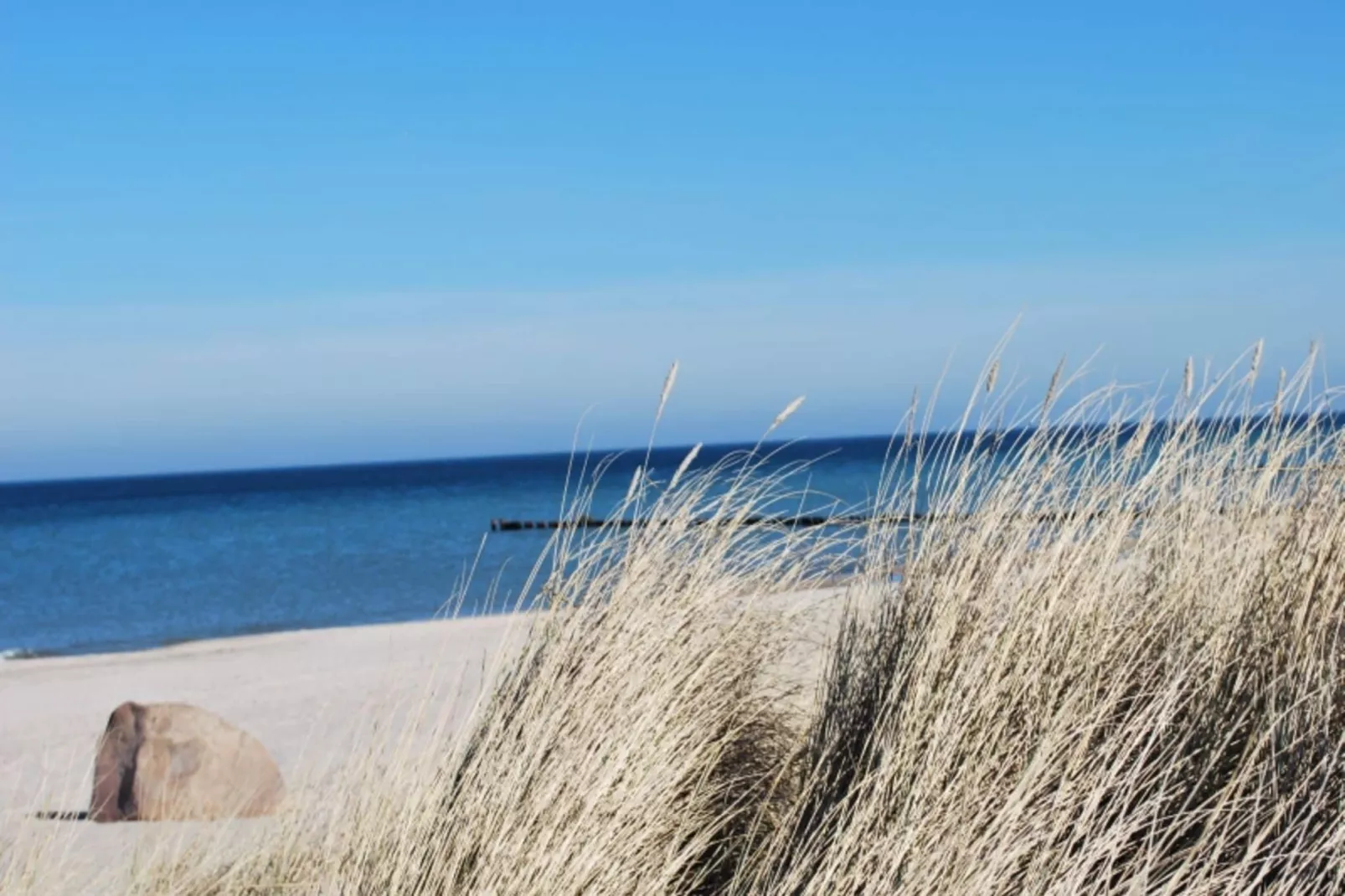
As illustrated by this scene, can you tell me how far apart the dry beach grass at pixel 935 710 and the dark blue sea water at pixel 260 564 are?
482 mm

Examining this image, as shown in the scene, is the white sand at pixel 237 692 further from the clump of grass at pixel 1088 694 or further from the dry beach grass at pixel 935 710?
the clump of grass at pixel 1088 694

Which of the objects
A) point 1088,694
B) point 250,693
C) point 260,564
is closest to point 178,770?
point 1088,694

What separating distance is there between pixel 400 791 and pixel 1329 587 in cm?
264

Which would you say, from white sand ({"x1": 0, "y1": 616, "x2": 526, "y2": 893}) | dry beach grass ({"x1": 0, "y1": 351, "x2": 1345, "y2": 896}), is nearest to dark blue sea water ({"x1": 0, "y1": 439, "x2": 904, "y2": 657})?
dry beach grass ({"x1": 0, "y1": 351, "x2": 1345, "y2": 896})

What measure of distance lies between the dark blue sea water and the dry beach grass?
1.58 ft

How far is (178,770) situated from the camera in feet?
22.4

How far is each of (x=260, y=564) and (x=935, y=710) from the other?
34.2 metres

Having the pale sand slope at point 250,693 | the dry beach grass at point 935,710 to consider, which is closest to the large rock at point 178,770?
the pale sand slope at point 250,693

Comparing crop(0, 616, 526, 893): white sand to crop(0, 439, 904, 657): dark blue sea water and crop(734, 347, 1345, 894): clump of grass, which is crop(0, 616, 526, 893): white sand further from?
crop(734, 347, 1345, 894): clump of grass

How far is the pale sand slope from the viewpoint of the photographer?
229 inches

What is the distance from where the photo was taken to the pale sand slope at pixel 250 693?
5.82 meters

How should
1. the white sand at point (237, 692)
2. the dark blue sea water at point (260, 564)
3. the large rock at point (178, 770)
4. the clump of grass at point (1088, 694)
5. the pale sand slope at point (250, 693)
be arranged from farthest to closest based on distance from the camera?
1. the dark blue sea water at point (260, 564)
2. the white sand at point (237, 692)
3. the large rock at point (178, 770)
4. the pale sand slope at point (250, 693)
5. the clump of grass at point (1088, 694)

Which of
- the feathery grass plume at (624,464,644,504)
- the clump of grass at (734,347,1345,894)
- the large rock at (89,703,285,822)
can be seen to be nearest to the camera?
the clump of grass at (734,347,1345,894)

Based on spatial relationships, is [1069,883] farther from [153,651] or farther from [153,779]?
[153,651]
